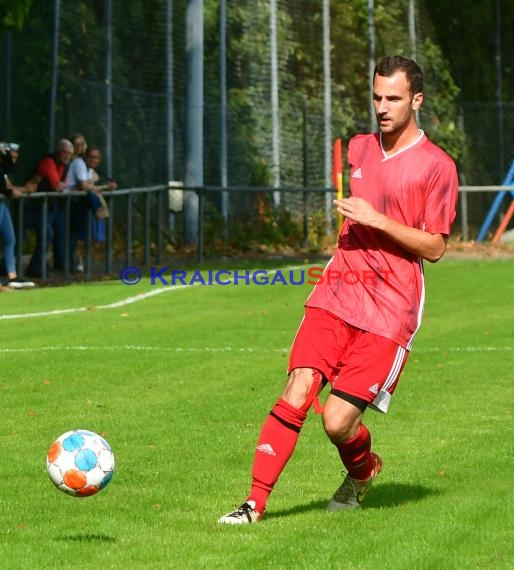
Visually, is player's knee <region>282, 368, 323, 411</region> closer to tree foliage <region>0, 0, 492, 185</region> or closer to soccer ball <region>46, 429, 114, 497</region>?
soccer ball <region>46, 429, 114, 497</region>

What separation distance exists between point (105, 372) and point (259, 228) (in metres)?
15.5

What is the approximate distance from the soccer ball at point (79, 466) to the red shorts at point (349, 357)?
1025 mm

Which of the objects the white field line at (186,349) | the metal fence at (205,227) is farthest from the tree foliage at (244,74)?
the white field line at (186,349)

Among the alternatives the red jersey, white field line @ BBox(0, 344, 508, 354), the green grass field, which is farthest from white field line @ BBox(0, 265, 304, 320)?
the red jersey

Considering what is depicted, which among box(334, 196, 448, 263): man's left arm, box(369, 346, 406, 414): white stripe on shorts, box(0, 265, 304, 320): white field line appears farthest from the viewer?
box(0, 265, 304, 320): white field line

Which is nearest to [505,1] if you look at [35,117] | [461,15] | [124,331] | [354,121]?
[461,15]

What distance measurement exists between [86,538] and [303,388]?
1.22m

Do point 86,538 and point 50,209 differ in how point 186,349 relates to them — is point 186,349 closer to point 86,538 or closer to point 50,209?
point 86,538

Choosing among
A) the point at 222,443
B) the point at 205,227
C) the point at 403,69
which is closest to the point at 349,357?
the point at 403,69

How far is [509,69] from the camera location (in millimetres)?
34938

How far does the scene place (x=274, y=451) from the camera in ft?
24.7

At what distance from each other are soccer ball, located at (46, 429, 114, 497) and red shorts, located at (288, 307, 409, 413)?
102 cm

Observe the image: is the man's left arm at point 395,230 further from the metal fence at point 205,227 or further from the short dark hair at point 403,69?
the metal fence at point 205,227

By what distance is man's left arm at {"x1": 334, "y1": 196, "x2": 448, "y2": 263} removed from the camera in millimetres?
7332
